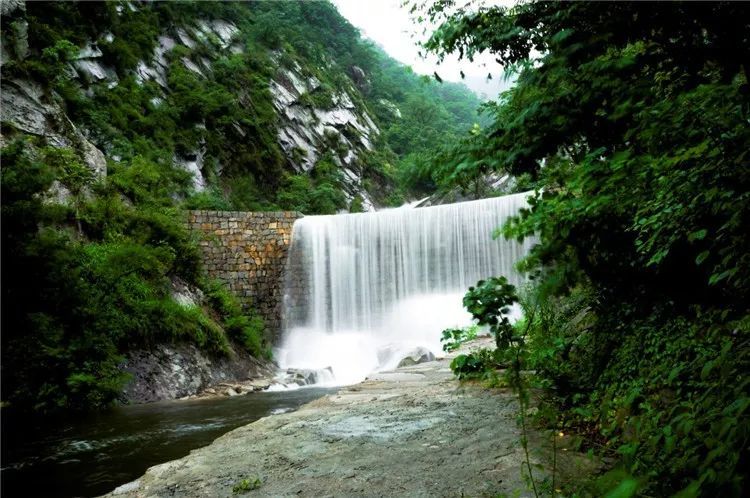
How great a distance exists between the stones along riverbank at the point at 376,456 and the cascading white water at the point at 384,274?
9078 mm

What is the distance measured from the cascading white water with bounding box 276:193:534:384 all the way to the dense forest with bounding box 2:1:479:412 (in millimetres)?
2225

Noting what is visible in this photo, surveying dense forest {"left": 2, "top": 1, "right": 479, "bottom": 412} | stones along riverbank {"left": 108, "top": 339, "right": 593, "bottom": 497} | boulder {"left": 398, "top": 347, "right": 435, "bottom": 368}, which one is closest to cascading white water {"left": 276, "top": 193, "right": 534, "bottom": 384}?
dense forest {"left": 2, "top": 1, "right": 479, "bottom": 412}

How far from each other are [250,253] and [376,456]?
1176 centimetres

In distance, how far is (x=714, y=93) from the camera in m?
1.42

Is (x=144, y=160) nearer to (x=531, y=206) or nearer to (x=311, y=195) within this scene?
(x=311, y=195)

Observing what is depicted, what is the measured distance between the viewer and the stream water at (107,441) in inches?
144

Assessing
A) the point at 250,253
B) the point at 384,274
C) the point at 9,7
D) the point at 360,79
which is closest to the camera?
the point at 9,7

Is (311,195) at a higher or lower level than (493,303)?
higher

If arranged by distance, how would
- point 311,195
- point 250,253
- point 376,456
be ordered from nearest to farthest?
point 376,456 → point 250,253 → point 311,195

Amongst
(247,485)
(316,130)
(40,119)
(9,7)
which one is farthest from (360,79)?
(247,485)

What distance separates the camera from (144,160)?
1376 cm

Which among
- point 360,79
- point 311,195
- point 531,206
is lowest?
point 531,206

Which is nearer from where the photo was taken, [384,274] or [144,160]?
[144,160]

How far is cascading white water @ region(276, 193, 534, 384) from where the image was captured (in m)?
13.4
